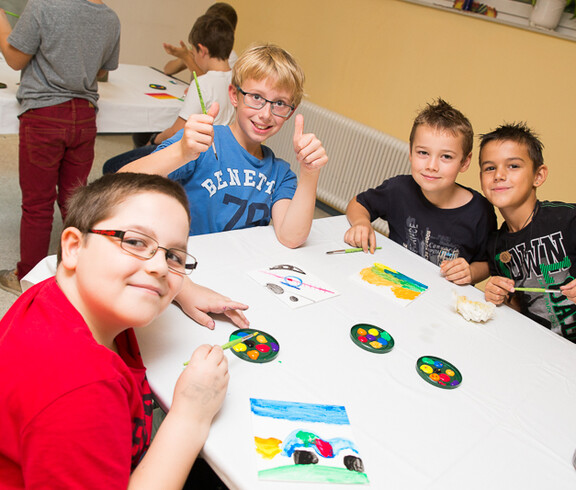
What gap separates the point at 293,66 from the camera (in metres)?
1.60

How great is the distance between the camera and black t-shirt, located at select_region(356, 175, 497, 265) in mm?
1829

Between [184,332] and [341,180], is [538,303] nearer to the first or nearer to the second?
[184,332]

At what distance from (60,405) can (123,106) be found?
2159 mm

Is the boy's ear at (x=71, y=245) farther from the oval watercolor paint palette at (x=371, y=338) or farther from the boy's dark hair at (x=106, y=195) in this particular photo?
the oval watercolor paint palette at (x=371, y=338)

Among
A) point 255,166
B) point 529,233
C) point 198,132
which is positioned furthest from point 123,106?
point 529,233

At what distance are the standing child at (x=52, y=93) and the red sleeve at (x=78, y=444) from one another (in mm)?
1735

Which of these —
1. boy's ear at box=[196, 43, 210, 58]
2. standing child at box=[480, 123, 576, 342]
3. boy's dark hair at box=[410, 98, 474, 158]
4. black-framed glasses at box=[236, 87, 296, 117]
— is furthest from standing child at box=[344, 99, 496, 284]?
boy's ear at box=[196, 43, 210, 58]

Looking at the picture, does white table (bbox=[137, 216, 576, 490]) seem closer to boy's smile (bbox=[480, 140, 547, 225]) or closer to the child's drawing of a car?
the child's drawing of a car

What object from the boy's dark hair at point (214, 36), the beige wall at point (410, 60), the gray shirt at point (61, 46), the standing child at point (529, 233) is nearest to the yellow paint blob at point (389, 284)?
the standing child at point (529, 233)

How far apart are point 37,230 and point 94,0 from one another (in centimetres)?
104

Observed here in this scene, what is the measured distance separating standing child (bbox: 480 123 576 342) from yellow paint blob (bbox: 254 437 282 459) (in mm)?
967

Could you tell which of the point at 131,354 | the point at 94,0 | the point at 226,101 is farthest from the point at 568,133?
the point at 131,354

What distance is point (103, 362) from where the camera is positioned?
2.31 ft

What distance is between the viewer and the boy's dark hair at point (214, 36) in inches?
105
